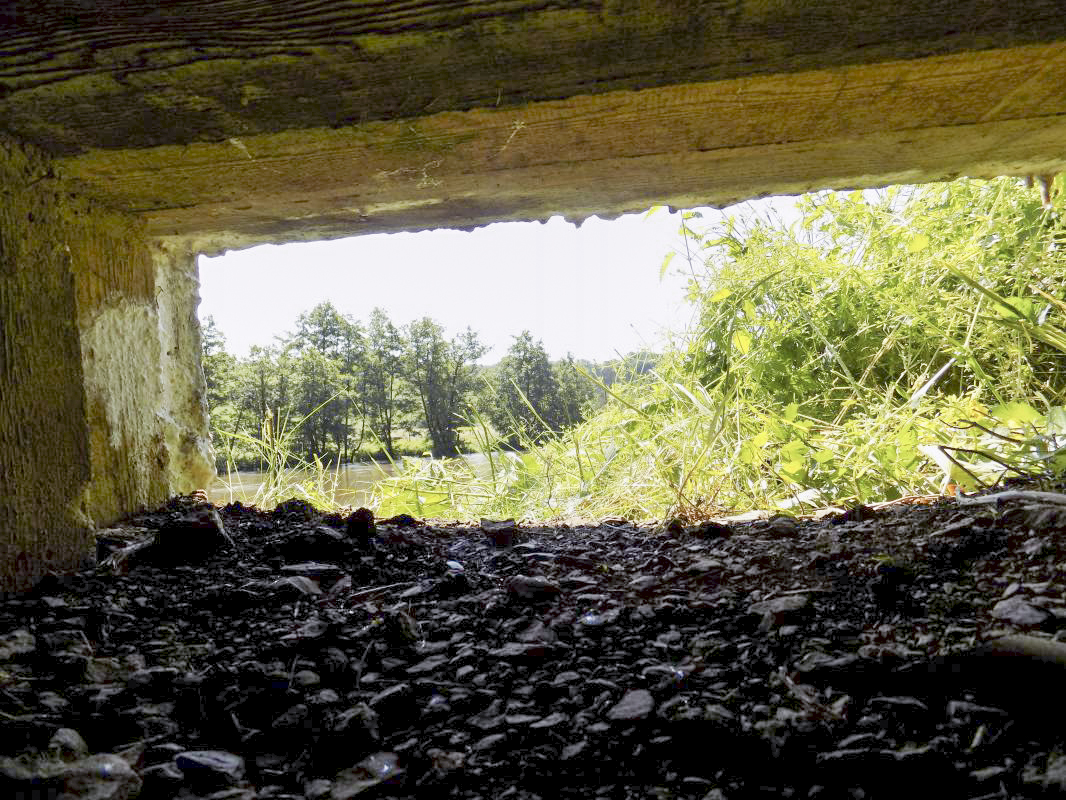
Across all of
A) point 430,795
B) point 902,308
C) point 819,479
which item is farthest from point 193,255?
point 902,308

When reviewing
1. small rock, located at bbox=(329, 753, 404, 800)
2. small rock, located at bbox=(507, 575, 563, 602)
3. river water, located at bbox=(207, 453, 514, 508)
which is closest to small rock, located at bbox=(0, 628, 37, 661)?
small rock, located at bbox=(329, 753, 404, 800)

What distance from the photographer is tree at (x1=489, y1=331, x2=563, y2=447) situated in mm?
3334

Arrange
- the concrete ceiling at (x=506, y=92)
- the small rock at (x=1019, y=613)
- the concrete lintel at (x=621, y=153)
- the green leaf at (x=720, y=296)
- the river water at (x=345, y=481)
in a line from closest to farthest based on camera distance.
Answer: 1. the small rock at (x=1019, y=613)
2. the concrete ceiling at (x=506, y=92)
3. the concrete lintel at (x=621, y=153)
4. the green leaf at (x=720, y=296)
5. the river water at (x=345, y=481)

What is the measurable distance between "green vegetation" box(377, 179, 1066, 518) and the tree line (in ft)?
0.66

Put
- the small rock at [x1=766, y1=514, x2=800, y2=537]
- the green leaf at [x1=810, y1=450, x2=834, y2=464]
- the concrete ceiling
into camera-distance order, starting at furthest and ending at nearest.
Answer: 1. the green leaf at [x1=810, y1=450, x2=834, y2=464]
2. the small rock at [x1=766, y1=514, x2=800, y2=537]
3. the concrete ceiling

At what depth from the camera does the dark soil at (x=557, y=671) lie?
22.3 inches

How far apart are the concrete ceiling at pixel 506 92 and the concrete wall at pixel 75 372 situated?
0.09 m

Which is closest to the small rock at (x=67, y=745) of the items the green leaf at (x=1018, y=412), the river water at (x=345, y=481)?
the green leaf at (x=1018, y=412)

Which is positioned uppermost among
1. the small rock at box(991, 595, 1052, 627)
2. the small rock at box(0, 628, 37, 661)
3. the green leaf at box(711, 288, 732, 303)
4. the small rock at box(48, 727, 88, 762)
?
the green leaf at box(711, 288, 732, 303)

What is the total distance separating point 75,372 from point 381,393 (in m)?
2.92

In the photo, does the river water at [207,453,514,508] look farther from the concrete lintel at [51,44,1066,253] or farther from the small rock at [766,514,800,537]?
the small rock at [766,514,800,537]

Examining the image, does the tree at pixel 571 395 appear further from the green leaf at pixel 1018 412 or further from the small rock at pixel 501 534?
the green leaf at pixel 1018 412

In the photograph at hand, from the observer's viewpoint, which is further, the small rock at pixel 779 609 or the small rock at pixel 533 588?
the small rock at pixel 533 588

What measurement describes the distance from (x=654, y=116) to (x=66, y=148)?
0.95 meters
